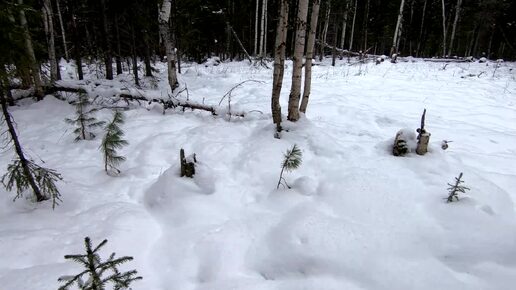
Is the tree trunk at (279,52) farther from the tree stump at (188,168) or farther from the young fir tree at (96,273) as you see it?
the young fir tree at (96,273)

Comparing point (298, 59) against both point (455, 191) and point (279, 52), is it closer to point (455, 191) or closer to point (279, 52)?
point (279, 52)

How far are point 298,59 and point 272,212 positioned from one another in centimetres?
314

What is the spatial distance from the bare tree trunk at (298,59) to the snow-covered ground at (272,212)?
1.07ft

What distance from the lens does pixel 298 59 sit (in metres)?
5.92

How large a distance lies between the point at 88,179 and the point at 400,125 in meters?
6.44

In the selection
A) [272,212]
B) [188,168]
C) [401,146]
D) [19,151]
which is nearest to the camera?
[19,151]

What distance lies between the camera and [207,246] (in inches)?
136

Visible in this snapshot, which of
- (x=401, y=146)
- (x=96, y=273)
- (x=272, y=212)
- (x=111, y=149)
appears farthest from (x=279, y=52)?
(x=96, y=273)

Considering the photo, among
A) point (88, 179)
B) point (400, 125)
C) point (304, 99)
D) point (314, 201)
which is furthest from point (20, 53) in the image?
point (400, 125)

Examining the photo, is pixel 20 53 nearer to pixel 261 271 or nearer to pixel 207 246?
pixel 207 246

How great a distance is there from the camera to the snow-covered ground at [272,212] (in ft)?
9.95

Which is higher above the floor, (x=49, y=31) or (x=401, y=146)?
(x=49, y=31)

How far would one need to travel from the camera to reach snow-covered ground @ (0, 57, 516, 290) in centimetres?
303

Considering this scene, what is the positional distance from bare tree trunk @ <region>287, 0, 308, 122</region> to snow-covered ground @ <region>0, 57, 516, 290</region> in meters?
0.33
